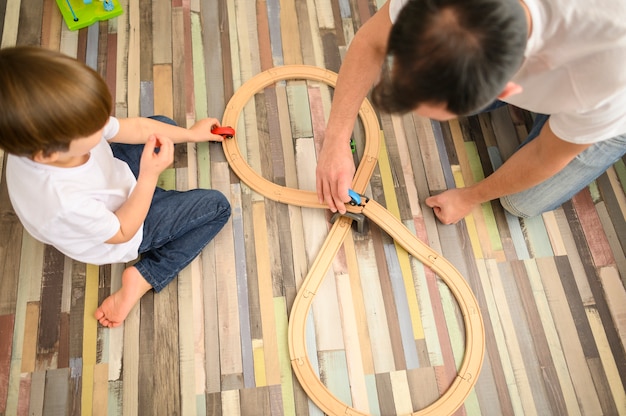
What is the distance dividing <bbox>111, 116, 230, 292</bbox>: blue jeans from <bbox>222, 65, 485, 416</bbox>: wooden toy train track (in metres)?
0.16

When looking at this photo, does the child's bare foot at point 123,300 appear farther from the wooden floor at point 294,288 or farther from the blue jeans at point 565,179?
the blue jeans at point 565,179

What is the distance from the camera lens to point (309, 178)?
1.31m

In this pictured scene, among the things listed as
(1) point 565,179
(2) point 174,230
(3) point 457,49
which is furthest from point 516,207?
(2) point 174,230

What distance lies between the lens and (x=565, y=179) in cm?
115

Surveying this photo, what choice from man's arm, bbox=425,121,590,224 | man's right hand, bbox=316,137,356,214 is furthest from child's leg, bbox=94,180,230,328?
man's arm, bbox=425,121,590,224

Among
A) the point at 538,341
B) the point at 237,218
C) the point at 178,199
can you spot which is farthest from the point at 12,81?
the point at 538,341

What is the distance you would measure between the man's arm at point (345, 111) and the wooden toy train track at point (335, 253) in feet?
0.30

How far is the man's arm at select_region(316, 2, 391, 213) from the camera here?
Result: 1.06m

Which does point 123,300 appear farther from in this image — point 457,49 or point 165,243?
point 457,49

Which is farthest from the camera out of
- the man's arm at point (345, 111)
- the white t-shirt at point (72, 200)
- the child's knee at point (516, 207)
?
the child's knee at point (516, 207)

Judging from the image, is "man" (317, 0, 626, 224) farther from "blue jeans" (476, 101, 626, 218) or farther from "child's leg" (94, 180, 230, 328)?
"child's leg" (94, 180, 230, 328)

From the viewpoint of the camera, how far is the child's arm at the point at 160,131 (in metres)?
1.11

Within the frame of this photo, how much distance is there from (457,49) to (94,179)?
2.25 feet

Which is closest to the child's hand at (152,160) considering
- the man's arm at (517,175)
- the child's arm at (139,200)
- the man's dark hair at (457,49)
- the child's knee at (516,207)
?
the child's arm at (139,200)
